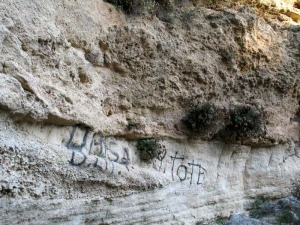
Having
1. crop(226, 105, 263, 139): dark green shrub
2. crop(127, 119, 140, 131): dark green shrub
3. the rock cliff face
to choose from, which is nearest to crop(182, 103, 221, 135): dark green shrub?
the rock cliff face

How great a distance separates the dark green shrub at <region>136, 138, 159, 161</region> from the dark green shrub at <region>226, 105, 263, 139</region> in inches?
57.4

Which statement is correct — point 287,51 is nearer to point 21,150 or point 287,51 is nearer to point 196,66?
point 196,66

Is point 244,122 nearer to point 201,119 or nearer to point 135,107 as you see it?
point 201,119

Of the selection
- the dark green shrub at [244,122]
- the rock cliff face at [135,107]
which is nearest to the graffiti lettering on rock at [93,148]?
the rock cliff face at [135,107]

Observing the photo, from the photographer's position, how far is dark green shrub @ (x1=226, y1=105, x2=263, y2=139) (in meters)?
6.71

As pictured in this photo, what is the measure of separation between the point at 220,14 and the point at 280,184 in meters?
3.03

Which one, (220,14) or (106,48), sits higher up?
(220,14)

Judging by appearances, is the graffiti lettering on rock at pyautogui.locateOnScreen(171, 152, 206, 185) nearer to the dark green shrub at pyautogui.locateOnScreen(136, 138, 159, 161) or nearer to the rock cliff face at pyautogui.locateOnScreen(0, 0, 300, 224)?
the rock cliff face at pyautogui.locateOnScreen(0, 0, 300, 224)

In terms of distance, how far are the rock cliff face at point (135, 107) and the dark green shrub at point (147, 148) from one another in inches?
3.5

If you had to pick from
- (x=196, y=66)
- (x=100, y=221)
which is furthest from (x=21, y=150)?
(x=196, y=66)

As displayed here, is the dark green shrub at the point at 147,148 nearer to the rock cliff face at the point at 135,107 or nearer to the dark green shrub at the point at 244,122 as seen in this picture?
the rock cliff face at the point at 135,107

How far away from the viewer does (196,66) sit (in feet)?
21.5

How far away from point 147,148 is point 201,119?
1017mm

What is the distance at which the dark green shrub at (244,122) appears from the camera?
22.0 feet
